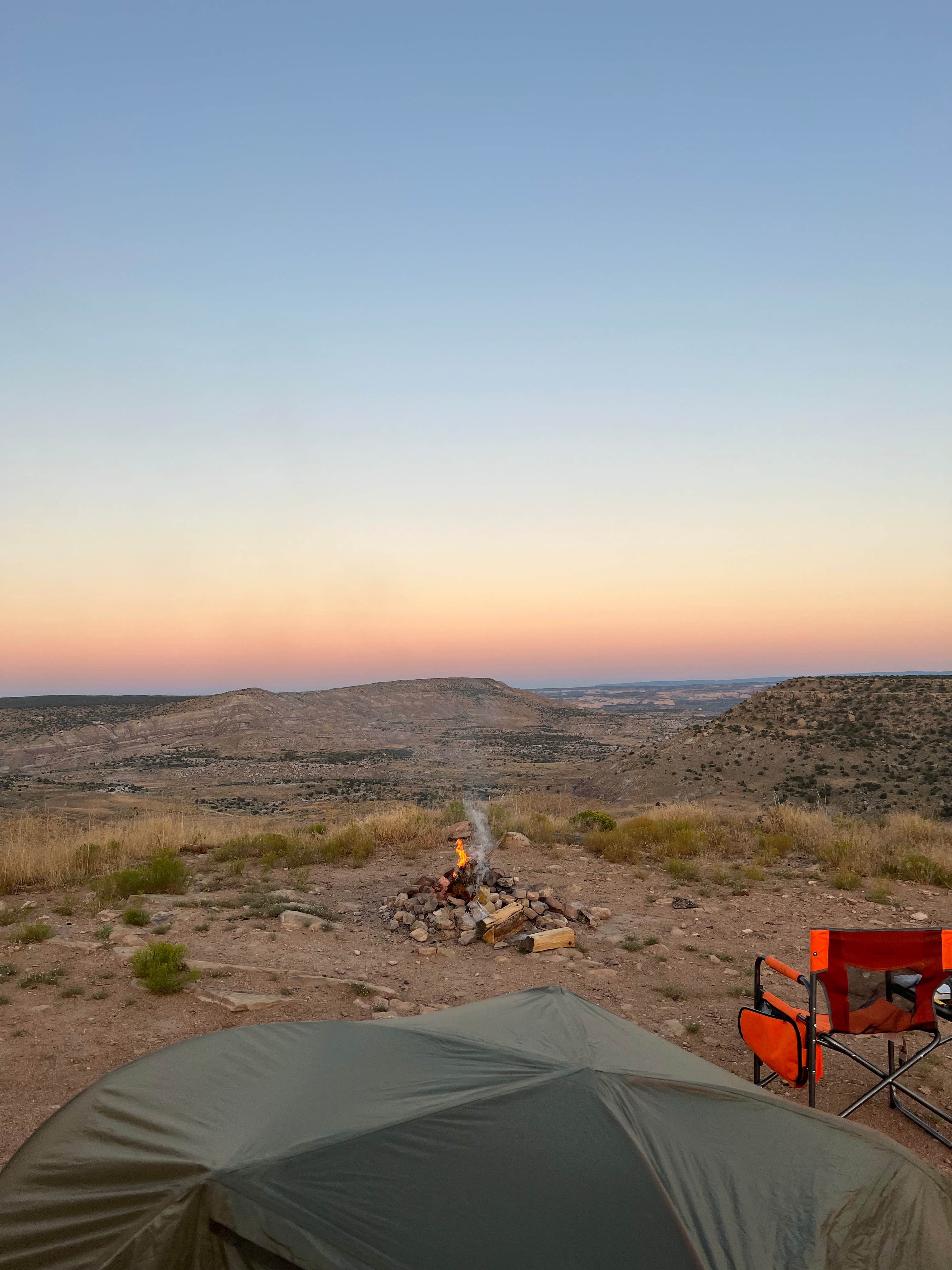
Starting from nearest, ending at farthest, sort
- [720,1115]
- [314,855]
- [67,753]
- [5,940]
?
[720,1115] → [5,940] → [314,855] → [67,753]

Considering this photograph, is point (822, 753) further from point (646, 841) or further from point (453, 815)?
point (453, 815)

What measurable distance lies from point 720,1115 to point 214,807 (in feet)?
104

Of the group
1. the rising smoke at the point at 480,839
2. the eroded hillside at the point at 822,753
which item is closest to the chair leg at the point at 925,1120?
the rising smoke at the point at 480,839

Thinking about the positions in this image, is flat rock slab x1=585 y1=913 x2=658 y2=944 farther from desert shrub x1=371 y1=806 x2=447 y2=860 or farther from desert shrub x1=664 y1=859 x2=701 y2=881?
desert shrub x1=371 y1=806 x2=447 y2=860

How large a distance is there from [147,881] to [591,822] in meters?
8.88

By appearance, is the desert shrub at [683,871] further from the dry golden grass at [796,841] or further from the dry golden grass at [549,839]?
the dry golden grass at [796,841]

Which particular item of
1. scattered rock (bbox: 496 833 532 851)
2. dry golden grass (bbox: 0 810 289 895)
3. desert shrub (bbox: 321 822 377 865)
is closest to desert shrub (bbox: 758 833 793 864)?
scattered rock (bbox: 496 833 532 851)

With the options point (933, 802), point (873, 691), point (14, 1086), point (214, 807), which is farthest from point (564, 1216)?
point (873, 691)

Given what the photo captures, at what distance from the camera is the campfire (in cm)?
844

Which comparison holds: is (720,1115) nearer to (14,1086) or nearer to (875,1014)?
(875,1014)

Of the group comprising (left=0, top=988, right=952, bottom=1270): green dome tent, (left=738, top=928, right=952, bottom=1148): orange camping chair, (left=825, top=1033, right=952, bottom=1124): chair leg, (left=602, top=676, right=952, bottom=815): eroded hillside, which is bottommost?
(left=602, top=676, right=952, bottom=815): eroded hillside

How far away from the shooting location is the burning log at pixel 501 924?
27.7 feet

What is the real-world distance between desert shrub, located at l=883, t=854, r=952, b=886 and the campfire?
16.4 ft

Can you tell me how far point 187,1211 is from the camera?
2.18m
